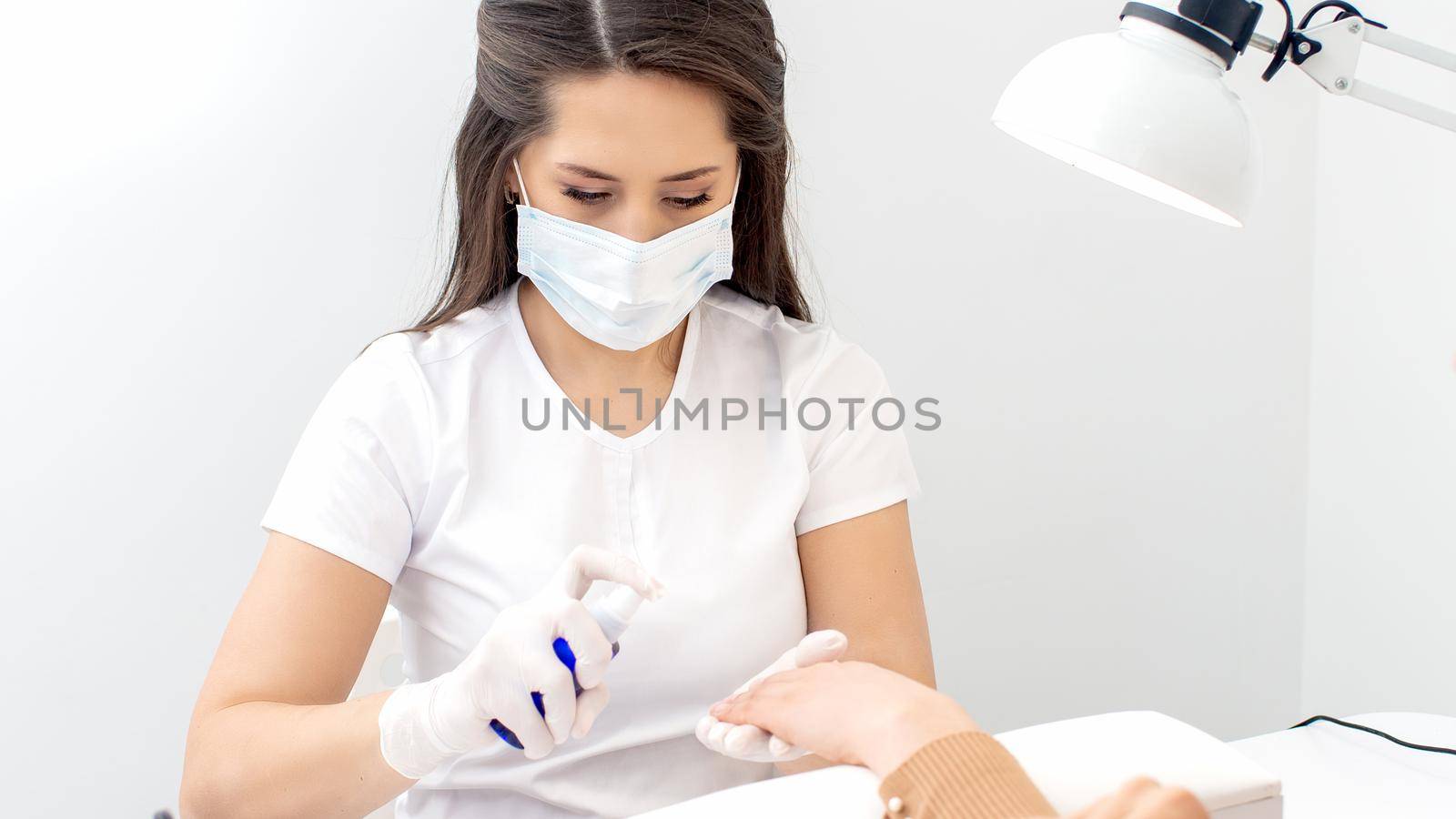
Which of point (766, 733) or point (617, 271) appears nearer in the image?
point (766, 733)

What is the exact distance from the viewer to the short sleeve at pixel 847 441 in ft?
4.25

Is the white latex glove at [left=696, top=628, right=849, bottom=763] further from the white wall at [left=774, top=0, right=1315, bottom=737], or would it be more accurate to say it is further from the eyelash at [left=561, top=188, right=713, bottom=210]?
the white wall at [left=774, top=0, right=1315, bottom=737]

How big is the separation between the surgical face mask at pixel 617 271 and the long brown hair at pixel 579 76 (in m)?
0.06

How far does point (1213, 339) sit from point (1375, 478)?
0.36m

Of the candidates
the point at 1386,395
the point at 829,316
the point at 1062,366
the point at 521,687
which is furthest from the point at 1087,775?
the point at 1386,395

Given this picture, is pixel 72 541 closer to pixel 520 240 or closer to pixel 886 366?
pixel 520 240

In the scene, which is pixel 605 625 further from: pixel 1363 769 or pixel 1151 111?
pixel 1363 769

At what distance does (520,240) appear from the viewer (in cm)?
122

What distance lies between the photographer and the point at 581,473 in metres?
1.22

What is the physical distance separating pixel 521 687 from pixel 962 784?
362 millimetres

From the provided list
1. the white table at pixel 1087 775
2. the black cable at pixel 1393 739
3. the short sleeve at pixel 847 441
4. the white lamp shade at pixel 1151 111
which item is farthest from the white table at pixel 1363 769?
the white lamp shade at pixel 1151 111

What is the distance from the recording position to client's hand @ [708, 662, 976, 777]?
0.80 m

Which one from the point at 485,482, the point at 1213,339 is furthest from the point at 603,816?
the point at 1213,339

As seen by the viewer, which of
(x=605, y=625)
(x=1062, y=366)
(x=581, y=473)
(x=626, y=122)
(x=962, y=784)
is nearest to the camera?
(x=962, y=784)
